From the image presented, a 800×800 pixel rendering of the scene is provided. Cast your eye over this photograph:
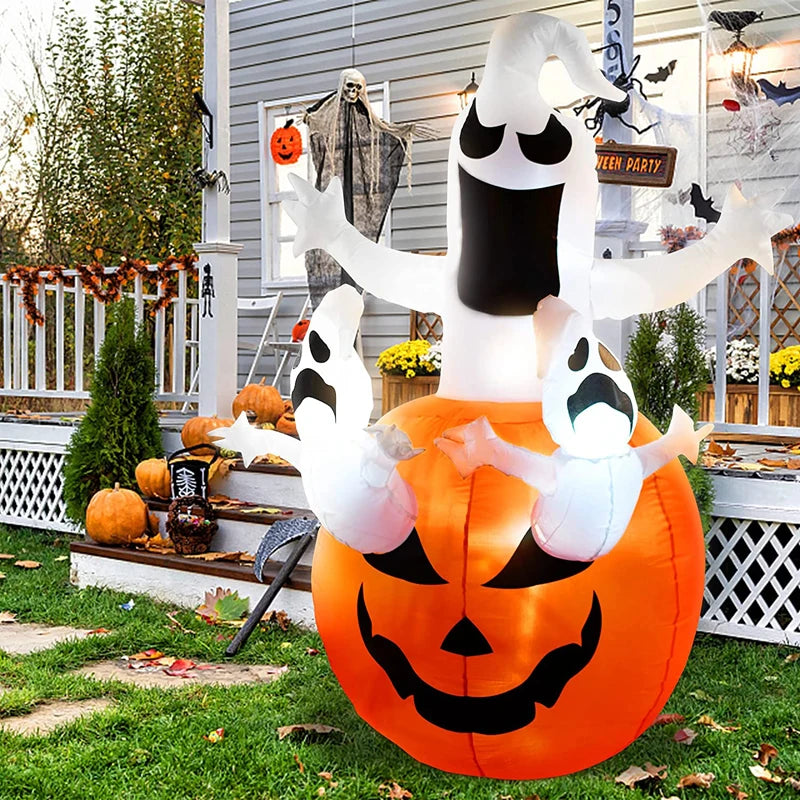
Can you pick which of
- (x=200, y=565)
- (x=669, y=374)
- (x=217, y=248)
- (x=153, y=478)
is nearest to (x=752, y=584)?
(x=669, y=374)

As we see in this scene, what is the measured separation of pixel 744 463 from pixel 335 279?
3716 millimetres

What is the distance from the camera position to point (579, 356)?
169 cm

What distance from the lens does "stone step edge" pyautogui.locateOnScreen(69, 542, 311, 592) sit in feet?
14.8

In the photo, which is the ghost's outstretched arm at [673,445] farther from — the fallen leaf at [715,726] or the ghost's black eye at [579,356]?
the fallen leaf at [715,726]

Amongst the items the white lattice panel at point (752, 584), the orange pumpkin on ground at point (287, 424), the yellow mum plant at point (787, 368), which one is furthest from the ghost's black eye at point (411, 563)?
the yellow mum plant at point (787, 368)

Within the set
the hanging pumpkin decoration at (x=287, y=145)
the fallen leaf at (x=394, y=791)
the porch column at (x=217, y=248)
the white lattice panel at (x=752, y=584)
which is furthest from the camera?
the hanging pumpkin decoration at (x=287, y=145)

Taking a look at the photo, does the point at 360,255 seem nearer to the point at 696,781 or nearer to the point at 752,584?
the point at 696,781

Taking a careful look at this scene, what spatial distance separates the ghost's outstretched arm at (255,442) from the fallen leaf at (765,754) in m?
1.92

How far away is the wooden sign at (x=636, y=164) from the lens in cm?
379

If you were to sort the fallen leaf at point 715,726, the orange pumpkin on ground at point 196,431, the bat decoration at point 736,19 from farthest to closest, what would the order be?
the bat decoration at point 736,19, the orange pumpkin on ground at point 196,431, the fallen leaf at point 715,726

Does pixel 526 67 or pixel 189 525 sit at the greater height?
pixel 526 67

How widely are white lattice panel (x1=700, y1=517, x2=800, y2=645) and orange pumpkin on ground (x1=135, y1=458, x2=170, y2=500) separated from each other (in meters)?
2.91

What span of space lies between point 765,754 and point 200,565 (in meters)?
2.78

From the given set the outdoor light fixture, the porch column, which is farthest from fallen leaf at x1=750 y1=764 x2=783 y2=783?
the outdoor light fixture
